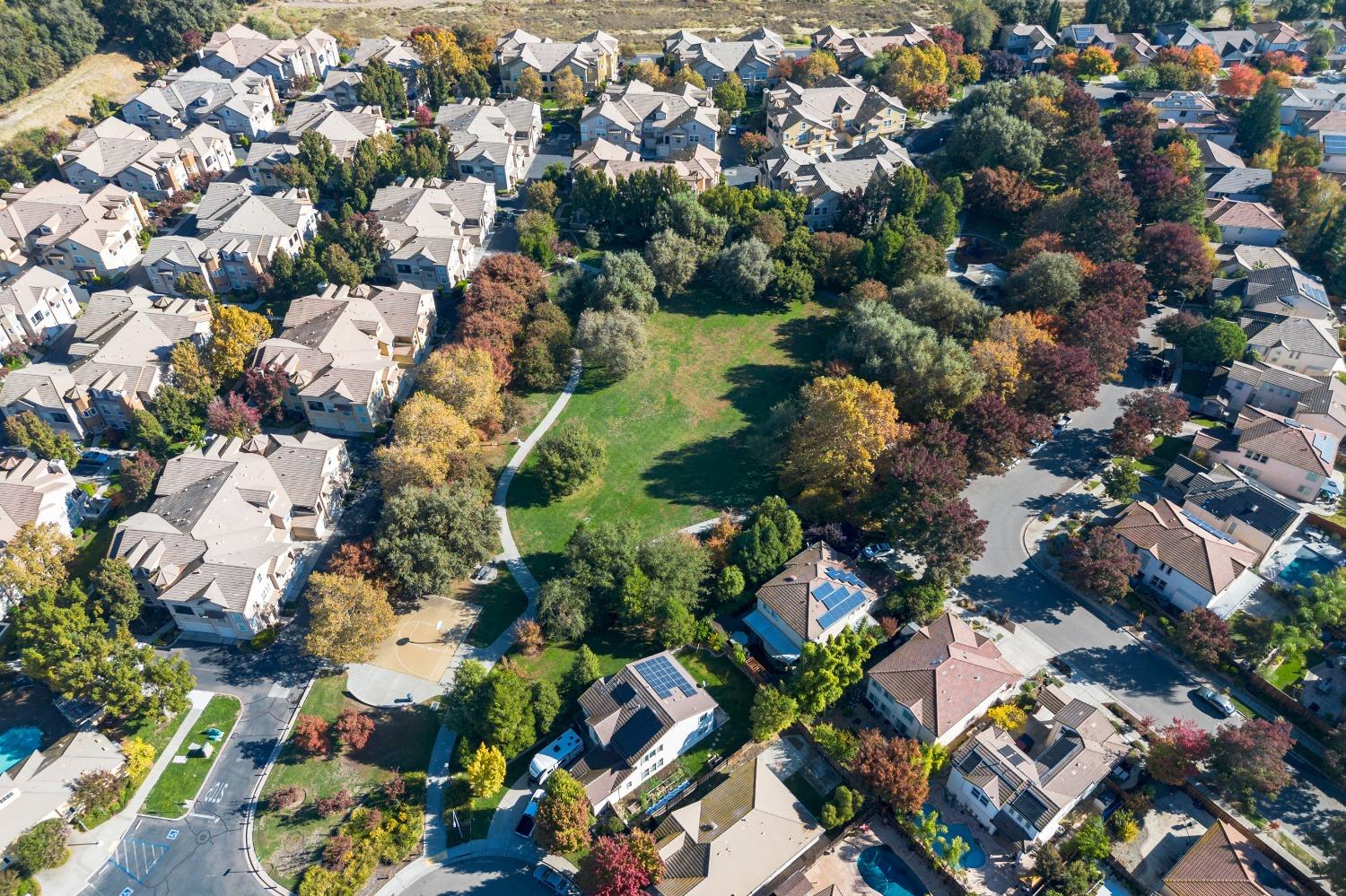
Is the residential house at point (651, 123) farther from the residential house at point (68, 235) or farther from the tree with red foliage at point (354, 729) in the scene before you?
the tree with red foliage at point (354, 729)

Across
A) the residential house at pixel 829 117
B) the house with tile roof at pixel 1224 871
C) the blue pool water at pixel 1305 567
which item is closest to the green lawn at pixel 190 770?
the house with tile roof at pixel 1224 871

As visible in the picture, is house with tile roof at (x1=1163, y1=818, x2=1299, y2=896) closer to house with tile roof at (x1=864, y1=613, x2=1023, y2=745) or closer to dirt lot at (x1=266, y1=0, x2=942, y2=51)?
house with tile roof at (x1=864, y1=613, x2=1023, y2=745)

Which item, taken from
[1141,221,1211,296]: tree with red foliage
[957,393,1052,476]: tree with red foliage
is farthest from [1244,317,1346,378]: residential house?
[957,393,1052,476]: tree with red foliage

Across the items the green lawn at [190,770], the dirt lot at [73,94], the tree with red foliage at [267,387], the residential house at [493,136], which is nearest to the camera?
the green lawn at [190,770]

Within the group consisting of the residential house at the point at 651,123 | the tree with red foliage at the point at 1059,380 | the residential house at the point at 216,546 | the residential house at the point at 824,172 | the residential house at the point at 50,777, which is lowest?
the residential house at the point at 50,777

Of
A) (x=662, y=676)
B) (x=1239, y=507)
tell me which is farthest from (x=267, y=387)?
(x=1239, y=507)

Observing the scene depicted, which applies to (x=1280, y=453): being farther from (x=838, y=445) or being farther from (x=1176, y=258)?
(x=838, y=445)

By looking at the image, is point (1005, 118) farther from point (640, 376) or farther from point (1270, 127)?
point (640, 376)
